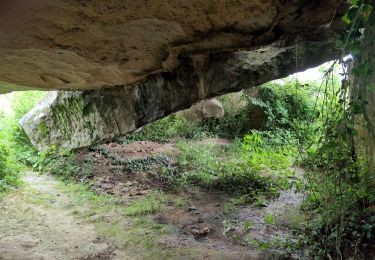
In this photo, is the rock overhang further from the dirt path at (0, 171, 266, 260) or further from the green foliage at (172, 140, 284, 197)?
the green foliage at (172, 140, 284, 197)

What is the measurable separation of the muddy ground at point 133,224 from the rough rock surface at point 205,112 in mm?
4853

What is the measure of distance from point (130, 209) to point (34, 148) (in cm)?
422

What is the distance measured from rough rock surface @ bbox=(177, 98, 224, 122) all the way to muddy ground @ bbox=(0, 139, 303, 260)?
4853 millimetres

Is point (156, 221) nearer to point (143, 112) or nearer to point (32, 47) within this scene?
point (143, 112)

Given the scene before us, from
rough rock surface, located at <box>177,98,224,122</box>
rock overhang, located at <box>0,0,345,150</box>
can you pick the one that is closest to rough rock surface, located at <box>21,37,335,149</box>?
rock overhang, located at <box>0,0,345,150</box>

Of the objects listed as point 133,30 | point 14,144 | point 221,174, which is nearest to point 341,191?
point 133,30

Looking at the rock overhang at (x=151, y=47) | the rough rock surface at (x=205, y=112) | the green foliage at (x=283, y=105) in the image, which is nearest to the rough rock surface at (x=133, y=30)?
the rock overhang at (x=151, y=47)

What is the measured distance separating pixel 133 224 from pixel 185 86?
217 cm

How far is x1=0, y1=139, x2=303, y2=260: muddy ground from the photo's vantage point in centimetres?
392

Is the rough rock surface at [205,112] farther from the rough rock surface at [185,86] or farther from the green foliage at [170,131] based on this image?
the rough rock surface at [185,86]

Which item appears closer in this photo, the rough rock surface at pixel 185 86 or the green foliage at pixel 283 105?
the rough rock surface at pixel 185 86

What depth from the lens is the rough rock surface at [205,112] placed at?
36.4ft

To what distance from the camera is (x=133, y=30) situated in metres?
2.43

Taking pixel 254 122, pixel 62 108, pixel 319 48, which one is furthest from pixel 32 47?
pixel 254 122
